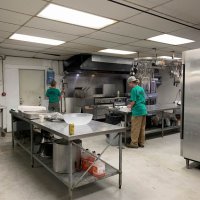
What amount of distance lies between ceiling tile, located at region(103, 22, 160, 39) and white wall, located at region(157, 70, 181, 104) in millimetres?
5142

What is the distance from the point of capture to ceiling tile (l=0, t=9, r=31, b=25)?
2650mm

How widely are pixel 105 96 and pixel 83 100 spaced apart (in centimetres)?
106

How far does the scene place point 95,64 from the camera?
245 inches

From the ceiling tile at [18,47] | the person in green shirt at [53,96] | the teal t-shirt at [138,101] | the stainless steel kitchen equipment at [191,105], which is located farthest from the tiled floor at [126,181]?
the ceiling tile at [18,47]

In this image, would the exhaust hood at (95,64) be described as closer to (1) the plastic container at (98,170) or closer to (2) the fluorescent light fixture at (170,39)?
(2) the fluorescent light fixture at (170,39)

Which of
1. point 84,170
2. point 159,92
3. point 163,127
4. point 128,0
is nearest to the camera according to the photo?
point 128,0

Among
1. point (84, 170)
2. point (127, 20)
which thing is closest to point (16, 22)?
point (127, 20)

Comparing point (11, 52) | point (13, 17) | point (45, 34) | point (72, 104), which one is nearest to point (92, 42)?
point (45, 34)

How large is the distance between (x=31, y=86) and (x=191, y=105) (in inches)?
195

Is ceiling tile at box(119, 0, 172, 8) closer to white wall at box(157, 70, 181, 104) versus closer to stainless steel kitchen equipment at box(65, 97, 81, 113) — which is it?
stainless steel kitchen equipment at box(65, 97, 81, 113)

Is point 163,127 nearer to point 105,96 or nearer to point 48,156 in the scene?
point 105,96

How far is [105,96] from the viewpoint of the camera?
7613 mm

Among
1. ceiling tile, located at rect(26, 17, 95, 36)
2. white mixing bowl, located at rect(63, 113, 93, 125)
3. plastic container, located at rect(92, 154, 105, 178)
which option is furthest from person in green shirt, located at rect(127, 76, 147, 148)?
plastic container, located at rect(92, 154, 105, 178)

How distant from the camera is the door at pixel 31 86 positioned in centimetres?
629
